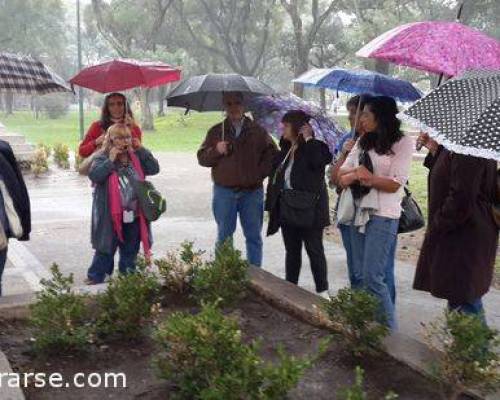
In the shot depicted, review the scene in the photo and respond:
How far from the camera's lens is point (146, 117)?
1267 inches

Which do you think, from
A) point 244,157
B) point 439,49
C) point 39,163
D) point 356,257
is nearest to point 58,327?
point 356,257

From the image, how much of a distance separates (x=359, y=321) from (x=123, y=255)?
257 centimetres

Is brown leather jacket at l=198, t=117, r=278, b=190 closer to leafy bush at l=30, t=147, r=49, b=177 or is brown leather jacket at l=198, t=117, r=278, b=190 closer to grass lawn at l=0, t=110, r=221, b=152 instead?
leafy bush at l=30, t=147, r=49, b=177

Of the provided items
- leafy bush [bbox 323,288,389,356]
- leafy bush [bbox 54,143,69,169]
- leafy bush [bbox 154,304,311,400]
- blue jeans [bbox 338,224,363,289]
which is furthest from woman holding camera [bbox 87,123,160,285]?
leafy bush [bbox 54,143,69,169]

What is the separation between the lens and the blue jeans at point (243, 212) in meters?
5.39

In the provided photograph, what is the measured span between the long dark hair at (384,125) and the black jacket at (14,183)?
2276mm

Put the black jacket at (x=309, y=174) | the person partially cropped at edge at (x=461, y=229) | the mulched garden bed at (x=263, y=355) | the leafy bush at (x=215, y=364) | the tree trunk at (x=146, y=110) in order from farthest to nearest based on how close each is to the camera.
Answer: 1. the tree trunk at (x=146, y=110)
2. the black jacket at (x=309, y=174)
3. the person partially cropped at edge at (x=461, y=229)
4. the mulched garden bed at (x=263, y=355)
5. the leafy bush at (x=215, y=364)

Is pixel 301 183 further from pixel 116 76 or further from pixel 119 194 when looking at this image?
pixel 116 76

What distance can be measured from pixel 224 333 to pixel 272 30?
125ft

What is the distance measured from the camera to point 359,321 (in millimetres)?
3219

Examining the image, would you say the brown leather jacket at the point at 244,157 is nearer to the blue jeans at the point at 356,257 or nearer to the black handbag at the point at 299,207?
the black handbag at the point at 299,207

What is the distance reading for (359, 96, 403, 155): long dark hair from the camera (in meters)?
3.95

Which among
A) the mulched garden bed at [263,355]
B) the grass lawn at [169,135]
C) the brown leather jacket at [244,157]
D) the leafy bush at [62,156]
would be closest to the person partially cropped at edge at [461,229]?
the mulched garden bed at [263,355]

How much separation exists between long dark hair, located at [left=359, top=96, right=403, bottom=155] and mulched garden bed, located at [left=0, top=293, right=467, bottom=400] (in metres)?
1.20
